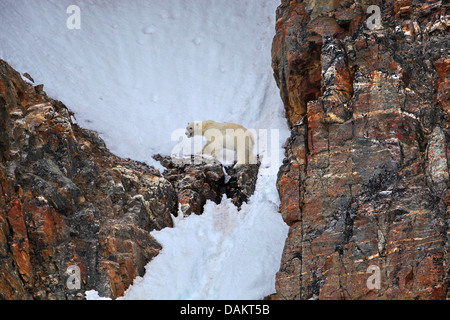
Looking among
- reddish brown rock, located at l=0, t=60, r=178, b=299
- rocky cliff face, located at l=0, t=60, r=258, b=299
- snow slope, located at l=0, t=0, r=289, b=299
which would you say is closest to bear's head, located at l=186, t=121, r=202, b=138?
snow slope, located at l=0, t=0, r=289, b=299

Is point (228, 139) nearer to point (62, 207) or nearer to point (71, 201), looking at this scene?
point (71, 201)

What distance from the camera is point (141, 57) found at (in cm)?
2802

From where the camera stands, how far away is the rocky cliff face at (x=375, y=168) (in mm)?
13992

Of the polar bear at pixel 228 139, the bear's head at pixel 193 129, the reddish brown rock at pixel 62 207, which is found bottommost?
the reddish brown rock at pixel 62 207

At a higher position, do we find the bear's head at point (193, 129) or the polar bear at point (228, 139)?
the bear's head at point (193, 129)

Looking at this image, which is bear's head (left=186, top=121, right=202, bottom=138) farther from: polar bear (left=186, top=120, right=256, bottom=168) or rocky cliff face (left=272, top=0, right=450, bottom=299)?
rocky cliff face (left=272, top=0, right=450, bottom=299)

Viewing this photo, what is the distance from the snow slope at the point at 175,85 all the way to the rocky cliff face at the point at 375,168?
2.21 metres

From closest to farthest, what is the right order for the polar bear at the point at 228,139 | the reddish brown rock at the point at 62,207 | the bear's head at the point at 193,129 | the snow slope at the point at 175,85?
the reddish brown rock at the point at 62,207, the snow slope at the point at 175,85, the polar bear at the point at 228,139, the bear's head at the point at 193,129

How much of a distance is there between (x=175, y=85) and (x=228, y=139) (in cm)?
640

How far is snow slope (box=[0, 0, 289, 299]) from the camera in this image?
1772 centimetres

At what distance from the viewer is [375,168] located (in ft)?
50.6

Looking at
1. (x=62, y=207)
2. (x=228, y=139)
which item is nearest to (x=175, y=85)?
(x=228, y=139)

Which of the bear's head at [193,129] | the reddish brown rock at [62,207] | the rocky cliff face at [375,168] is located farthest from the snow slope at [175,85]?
the rocky cliff face at [375,168]

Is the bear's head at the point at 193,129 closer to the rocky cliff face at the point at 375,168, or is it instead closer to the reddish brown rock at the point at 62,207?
the reddish brown rock at the point at 62,207
